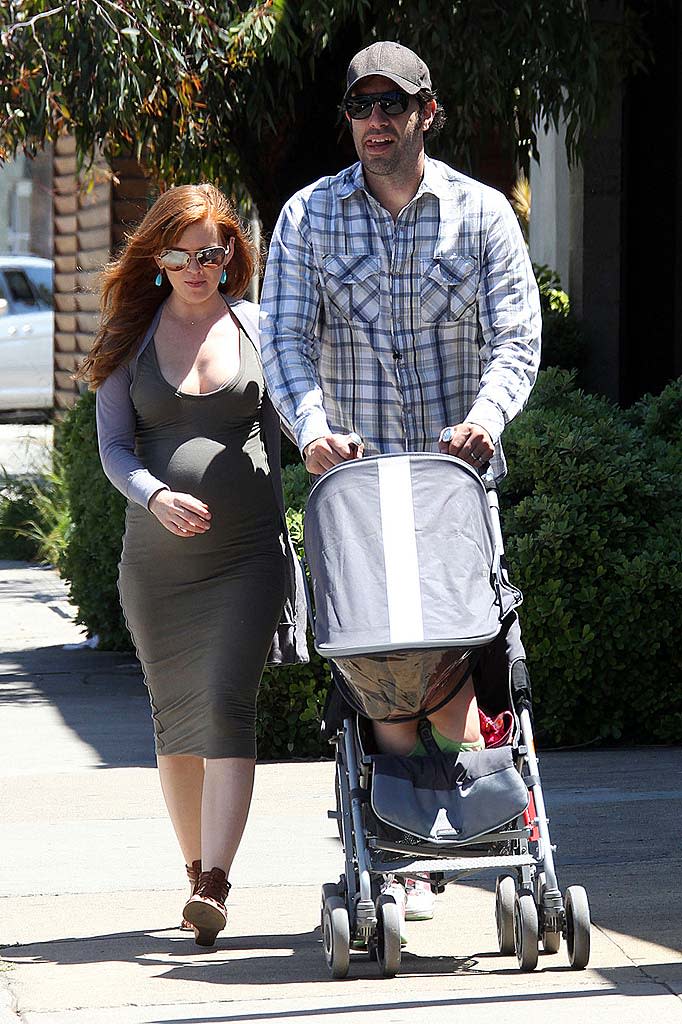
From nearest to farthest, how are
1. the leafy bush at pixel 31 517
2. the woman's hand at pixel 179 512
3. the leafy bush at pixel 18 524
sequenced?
the woman's hand at pixel 179 512, the leafy bush at pixel 31 517, the leafy bush at pixel 18 524

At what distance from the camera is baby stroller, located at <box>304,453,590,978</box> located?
13.4 ft

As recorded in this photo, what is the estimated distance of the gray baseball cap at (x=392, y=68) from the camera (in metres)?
4.38

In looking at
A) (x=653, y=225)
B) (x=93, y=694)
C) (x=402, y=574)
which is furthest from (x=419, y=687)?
(x=653, y=225)

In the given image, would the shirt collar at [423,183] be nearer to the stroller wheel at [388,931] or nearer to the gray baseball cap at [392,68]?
the gray baseball cap at [392,68]

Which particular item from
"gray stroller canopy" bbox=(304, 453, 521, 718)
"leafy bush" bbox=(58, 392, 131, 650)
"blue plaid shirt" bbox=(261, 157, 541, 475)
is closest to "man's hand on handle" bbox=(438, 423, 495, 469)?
"gray stroller canopy" bbox=(304, 453, 521, 718)

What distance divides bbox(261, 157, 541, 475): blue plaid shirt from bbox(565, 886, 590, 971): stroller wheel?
111 cm

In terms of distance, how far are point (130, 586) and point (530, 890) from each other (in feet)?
4.67

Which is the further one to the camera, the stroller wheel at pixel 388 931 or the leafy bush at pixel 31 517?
the leafy bush at pixel 31 517

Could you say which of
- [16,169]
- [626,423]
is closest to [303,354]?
[626,423]

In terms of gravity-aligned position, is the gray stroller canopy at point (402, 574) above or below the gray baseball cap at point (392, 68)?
below

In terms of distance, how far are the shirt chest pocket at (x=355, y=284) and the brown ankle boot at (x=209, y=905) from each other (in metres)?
1.49

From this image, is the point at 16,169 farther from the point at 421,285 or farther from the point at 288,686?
the point at 421,285

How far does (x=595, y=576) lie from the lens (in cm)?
708

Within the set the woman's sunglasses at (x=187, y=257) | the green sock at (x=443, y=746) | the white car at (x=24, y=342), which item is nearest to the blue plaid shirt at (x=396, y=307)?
the woman's sunglasses at (x=187, y=257)
